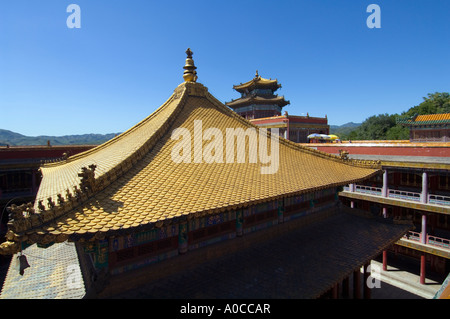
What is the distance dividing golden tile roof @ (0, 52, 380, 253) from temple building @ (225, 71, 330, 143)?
81.9ft

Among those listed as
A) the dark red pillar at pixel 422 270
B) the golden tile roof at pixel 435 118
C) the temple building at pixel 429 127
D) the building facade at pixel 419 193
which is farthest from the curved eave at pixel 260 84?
the dark red pillar at pixel 422 270

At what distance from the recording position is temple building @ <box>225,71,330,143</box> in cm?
3691

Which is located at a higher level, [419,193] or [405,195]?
[419,193]

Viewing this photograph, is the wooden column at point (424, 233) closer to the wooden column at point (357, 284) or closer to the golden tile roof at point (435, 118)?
the wooden column at point (357, 284)

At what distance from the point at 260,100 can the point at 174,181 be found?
122 ft

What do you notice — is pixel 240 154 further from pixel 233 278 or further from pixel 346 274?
pixel 346 274

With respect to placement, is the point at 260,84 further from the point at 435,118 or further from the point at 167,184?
the point at 167,184

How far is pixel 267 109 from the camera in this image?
142 feet

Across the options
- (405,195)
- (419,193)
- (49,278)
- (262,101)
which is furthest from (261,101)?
(49,278)

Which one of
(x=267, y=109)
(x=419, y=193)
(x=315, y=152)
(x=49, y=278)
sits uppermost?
(x=267, y=109)

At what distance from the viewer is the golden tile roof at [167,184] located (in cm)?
507

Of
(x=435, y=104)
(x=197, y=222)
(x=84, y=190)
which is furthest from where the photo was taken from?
(x=435, y=104)

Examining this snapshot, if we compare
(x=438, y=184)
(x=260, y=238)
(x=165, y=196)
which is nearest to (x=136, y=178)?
(x=165, y=196)

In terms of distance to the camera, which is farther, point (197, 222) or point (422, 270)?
point (422, 270)
